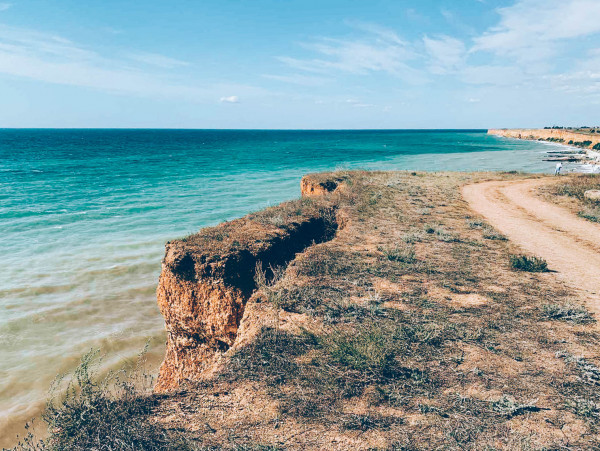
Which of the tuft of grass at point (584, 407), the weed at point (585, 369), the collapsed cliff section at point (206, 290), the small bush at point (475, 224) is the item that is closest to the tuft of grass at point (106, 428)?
the collapsed cliff section at point (206, 290)

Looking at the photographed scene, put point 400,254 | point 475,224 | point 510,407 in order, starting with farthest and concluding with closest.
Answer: point 475,224
point 400,254
point 510,407

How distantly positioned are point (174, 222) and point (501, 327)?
2178 cm

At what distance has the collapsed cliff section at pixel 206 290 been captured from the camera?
8.66 m

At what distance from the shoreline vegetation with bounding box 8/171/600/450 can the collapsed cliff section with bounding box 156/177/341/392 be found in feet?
0.14

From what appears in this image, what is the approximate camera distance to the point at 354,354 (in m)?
5.84

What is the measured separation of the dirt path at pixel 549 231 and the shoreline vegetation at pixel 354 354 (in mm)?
732

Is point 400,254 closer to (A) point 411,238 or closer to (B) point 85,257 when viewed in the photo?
(A) point 411,238

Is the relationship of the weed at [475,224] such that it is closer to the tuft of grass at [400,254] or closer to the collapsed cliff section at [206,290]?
the tuft of grass at [400,254]

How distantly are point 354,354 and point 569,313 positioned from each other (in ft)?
16.8

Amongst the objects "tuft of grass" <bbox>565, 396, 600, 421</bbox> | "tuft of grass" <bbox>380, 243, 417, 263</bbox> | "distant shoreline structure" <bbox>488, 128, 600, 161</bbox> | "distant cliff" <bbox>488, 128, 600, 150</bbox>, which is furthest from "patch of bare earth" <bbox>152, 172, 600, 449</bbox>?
"distant cliff" <bbox>488, 128, 600, 150</bbox>

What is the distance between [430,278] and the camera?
8.98m

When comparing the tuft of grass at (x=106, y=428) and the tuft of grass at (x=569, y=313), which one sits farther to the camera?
the tuft of grass at (x=569, y=313)

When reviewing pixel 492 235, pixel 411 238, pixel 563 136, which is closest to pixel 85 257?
pixel 411 238

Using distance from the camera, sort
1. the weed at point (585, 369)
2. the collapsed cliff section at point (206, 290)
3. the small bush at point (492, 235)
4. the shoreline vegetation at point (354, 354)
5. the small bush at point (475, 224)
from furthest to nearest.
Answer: the small bush at point (475, 224)
the small bush at point (492, 235)
the collapsed cliff section at point (206, 290)
the weed at point (585, 369)
the shoreline vegetation at point (354, 354)
